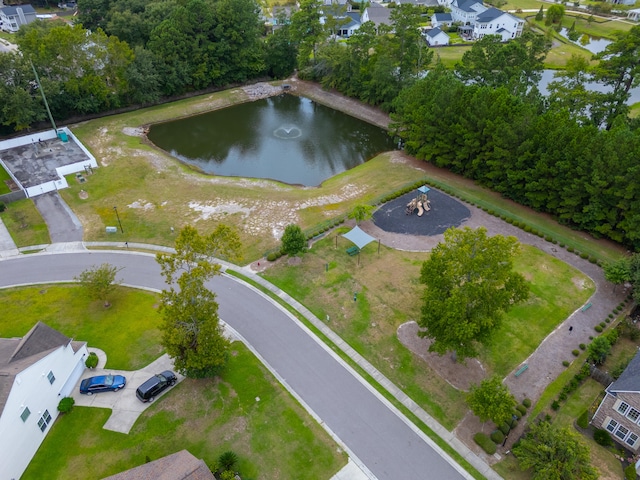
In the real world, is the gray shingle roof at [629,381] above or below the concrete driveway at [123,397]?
above

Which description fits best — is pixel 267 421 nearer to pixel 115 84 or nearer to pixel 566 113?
pixel 566 113

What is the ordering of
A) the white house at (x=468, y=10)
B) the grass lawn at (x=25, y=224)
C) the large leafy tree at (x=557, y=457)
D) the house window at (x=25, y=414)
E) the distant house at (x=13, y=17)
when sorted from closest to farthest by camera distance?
1. the large leafy tree at (x=557, y=457)
2. the house window at (x=25, y=414)
3. the grass lawn at (x=25, y=224)
4. the distant house at (x=13, y=17)
5. the white house at (x=468, y=10)

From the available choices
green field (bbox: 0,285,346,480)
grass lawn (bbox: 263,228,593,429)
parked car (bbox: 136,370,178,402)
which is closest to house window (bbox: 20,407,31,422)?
green field (bbox: 0,285,346,480)

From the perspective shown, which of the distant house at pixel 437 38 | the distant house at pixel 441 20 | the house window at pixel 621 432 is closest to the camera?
the house window at pixel 621 432

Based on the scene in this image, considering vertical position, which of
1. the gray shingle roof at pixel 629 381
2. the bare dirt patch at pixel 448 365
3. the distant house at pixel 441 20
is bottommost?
the bare dirt patch at pixel 448 365

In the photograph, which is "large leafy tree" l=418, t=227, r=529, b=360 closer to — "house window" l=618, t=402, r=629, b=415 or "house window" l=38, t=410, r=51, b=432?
"house window" l=618, t=402, r=629, b=415

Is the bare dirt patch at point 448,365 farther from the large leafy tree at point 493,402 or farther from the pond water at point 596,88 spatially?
the pond water at point 596,88

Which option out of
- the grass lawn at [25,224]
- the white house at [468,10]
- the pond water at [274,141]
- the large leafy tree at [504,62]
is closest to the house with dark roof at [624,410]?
the pond water at [274,141]

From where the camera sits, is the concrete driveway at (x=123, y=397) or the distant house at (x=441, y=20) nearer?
the concrete driveway at (x=123, y=397)
